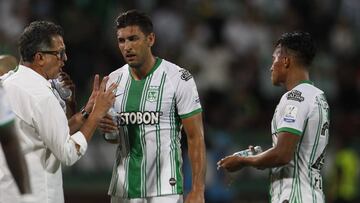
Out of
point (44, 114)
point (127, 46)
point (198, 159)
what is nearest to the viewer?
point (44, 114)

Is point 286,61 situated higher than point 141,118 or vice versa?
point 286,61

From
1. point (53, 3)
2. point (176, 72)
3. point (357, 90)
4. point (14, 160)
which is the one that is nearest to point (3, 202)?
point (14, 160)

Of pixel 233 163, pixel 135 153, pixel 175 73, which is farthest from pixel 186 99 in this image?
pixel 233 163

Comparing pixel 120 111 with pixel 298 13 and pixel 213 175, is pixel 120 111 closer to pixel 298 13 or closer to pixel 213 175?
pixel 213 175

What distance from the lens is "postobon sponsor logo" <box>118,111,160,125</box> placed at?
22.6 feet

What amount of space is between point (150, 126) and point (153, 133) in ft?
0.20

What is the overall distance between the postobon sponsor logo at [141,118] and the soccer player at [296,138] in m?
0.68

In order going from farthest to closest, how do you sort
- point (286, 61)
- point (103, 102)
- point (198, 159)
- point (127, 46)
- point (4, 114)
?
point (127, 46) → point (198, 159) → point (286, 61) → point (103, 102) → point (4, 114)

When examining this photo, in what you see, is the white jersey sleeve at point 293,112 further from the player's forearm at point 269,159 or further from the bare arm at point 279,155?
the player's forearm at point 269,159

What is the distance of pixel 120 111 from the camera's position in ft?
22.9

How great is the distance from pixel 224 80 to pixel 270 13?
6.32 ft

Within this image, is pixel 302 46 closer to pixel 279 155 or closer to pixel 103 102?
pixel 279 155

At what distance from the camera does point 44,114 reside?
608 cm

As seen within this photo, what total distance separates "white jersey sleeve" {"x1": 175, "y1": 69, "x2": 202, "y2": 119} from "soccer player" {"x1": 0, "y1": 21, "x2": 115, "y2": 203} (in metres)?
0.59
